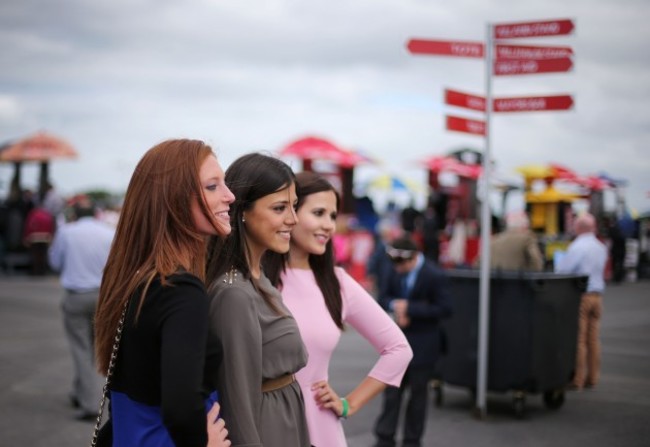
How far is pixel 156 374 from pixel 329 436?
1204 mm

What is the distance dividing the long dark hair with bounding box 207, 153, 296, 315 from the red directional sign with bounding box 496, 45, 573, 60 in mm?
6102

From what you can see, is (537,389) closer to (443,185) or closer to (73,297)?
(73,297)

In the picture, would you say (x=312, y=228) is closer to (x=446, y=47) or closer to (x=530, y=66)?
(x=446, y=47)

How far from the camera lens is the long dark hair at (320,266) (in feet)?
12.4

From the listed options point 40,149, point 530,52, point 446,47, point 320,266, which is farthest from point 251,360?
point 40,149

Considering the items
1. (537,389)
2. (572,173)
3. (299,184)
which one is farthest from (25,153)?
(299,184)

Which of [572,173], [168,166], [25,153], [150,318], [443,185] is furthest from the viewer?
[572,173]

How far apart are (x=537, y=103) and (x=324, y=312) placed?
18.7 feet

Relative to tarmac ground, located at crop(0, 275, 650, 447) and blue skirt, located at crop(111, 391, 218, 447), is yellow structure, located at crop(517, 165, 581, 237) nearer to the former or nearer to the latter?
tarmac ground, located at crop(0, 275, 650, 447)

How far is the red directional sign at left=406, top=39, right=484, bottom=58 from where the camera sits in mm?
8547

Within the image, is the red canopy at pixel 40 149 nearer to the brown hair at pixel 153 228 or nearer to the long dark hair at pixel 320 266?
the long dark hair at pixel 320 266

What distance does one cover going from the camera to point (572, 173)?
109 feet

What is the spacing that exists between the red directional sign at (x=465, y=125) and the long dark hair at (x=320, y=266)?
5.01 meters

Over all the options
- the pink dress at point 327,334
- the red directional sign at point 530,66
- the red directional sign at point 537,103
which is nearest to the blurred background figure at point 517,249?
the red directional sign at point 537,103
